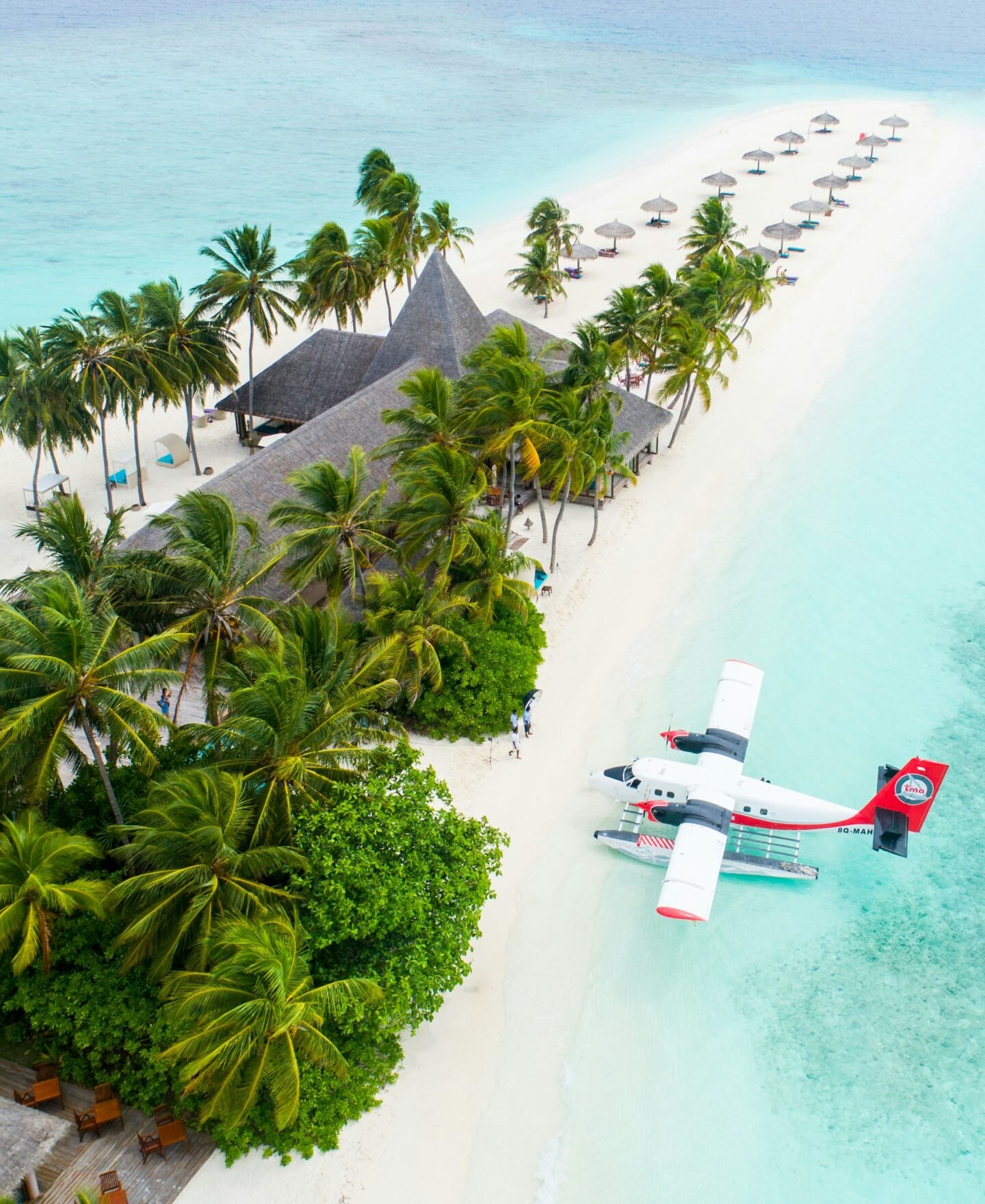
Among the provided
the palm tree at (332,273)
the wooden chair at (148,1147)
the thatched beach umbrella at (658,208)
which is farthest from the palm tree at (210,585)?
the thatched beach umbrella at (658,208)

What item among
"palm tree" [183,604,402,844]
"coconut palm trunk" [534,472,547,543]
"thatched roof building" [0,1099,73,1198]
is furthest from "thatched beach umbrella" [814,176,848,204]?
"thatched roof building" [0,1099,73,1198]

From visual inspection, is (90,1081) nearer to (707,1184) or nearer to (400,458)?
(707,1184)

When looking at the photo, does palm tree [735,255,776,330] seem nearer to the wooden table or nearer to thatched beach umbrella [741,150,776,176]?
thatched beach umbrella [741,150,776,176]

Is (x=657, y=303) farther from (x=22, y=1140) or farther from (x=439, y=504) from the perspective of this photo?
(x=22, y=1140)

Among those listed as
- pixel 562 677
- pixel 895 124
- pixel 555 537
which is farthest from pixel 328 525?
pixel 895 124

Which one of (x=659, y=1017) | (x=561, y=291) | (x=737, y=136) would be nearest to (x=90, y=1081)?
(x=659, y=1017)
